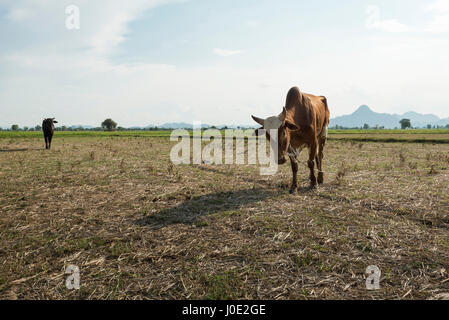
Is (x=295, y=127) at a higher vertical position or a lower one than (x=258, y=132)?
higher

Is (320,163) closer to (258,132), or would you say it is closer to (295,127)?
(295,127)

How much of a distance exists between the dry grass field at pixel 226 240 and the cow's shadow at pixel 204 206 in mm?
30

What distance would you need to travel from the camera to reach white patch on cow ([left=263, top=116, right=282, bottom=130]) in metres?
7.49

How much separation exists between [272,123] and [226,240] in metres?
3.69

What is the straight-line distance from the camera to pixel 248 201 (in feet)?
24.9

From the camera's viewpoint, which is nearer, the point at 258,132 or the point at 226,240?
the point at 226,240

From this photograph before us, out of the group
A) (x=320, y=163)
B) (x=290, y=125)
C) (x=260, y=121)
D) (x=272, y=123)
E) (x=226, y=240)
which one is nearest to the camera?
(x=226, y=240)

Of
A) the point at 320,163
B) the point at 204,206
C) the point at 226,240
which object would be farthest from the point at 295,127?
the point at 226,240

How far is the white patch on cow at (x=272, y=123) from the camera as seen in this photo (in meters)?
7.49

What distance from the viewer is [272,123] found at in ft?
24.7

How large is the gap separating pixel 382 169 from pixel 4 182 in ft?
48.8

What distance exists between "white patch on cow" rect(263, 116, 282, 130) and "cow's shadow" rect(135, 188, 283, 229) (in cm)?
198
